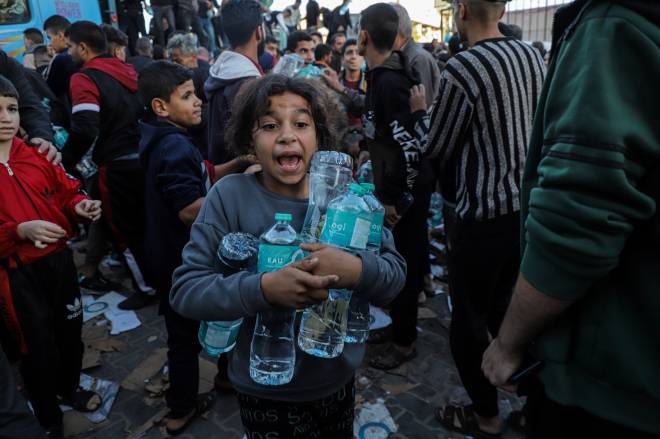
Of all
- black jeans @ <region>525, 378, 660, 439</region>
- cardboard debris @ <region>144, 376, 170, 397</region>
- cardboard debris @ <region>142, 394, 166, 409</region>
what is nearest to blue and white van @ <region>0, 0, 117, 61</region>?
cardboard debris @ <region>144, 376, 170, 397</region>

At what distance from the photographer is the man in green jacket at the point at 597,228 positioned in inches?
39.0

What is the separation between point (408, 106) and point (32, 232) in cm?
257

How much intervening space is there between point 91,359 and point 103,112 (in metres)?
2.26

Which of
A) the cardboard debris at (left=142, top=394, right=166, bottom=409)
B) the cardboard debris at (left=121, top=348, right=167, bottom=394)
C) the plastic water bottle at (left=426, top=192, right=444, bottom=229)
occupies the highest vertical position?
the plastic water bottle at (left=426, top=192, right=444, bottom=229)

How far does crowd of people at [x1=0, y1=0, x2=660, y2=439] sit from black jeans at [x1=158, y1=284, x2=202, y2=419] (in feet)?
0.05

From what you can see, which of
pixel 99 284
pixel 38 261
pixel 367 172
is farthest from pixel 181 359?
pixel 99 284

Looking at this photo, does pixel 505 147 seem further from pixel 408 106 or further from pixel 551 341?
pixel 551 341

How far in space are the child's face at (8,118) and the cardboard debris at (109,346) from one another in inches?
83.9

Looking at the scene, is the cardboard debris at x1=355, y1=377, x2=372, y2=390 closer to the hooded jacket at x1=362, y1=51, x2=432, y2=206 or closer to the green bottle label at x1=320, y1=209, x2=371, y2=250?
the hooded jacket at x1=362, y1=51, x2=432, y2=206

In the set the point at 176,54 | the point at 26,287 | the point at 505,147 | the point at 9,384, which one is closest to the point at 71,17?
the point at 176,54

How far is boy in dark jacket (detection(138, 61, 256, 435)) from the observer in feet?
8.35

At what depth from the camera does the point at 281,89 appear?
174cm

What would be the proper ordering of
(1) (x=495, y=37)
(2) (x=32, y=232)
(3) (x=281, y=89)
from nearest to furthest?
(3) (x=281, y=89) → (2) (x=32, y=232) → (1) (x=495, y=37)

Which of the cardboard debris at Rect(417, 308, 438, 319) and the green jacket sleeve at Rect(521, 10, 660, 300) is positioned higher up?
the green jacket sleeve at Rect(521, 10, 660, 300)
